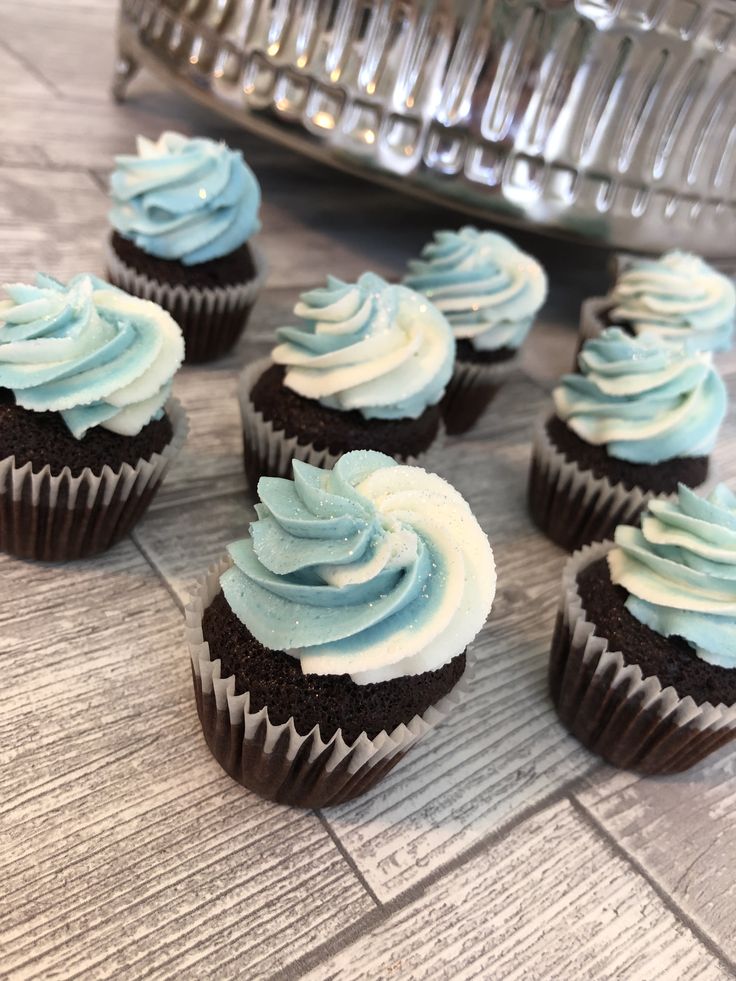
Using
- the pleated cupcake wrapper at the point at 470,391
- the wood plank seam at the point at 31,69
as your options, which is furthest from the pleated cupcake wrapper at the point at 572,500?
the wood plank seam at the point at 31,69

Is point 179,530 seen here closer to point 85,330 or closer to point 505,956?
point 85,330

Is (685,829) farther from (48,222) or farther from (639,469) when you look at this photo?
(48,222)

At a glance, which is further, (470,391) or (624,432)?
(470,391)

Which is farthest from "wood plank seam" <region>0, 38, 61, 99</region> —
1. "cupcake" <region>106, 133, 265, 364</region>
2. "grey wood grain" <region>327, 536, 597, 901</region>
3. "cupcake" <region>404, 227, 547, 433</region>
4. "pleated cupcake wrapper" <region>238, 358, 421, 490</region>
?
"grey wood grain" <region>327, 536, 597, 901</region>

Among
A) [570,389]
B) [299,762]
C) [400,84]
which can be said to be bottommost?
[299,762]

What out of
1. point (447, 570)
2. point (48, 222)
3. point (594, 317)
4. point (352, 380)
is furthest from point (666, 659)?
point (48, 222)

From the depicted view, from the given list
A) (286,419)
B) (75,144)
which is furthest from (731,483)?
(75,144)
